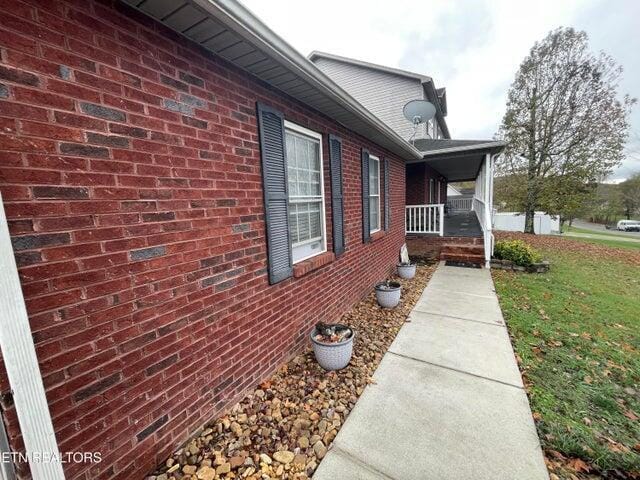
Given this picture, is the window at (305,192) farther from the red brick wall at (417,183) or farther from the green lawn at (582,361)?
the red brick wall at (417,183)

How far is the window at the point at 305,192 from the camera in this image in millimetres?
3178

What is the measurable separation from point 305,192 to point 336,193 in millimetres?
621

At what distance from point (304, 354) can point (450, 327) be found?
2.22m

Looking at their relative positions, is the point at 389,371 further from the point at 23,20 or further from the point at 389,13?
the point at 389,13

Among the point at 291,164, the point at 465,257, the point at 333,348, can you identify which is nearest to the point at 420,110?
the point at 465,257

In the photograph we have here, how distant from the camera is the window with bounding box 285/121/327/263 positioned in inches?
125

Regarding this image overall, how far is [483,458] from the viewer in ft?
6.20

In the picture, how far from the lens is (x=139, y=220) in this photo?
1.62m

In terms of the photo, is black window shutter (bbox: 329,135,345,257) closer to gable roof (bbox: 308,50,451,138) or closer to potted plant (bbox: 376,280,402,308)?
potted plant (bbox: 376,280,402,308)

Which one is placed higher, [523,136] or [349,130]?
[523,136]

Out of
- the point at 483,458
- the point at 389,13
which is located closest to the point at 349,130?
the point at 483,458

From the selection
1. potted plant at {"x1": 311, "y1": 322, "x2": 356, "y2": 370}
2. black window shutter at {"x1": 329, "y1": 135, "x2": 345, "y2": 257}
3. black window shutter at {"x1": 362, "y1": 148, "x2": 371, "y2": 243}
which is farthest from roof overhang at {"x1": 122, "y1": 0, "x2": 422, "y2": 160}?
potted plant at {"x1": 311, "y1": 322, "x2": 356, "y2": 370}

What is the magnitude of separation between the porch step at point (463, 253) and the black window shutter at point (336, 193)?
5.24m

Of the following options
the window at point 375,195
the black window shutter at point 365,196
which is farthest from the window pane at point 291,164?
the window at point 375,195
